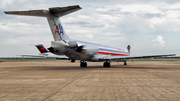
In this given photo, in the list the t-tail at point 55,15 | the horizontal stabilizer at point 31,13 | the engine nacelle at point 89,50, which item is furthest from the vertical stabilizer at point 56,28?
the engine nacelle at point 89,50

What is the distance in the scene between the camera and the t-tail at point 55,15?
17828 mm

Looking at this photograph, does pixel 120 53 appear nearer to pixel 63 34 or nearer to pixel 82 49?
pixel 82 49

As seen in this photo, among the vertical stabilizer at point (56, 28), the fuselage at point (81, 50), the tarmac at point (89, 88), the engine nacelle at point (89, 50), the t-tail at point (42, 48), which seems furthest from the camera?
the t-tail at point (42, 48)

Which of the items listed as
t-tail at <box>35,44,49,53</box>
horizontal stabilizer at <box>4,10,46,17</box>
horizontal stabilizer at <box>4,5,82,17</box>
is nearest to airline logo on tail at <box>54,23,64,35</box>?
horizontal stabilizer at <box>4,5,82,17</box>

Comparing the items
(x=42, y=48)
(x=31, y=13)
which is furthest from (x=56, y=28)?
(x=42, y=48)

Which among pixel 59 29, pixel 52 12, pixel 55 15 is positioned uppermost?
pixel 52 12

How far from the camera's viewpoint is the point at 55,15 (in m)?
19.3

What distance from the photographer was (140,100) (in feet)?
18.0

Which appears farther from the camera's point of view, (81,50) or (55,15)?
(81,50)

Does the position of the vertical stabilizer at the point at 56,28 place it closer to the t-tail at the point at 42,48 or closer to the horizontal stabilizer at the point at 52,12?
the horizontal stabilizer at the point at 52,12

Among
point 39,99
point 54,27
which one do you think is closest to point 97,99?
point 39,99

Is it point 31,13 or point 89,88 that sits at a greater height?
point 31,13

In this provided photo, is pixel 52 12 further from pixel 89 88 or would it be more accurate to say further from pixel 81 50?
pixel 89 88

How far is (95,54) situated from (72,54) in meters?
4.70
